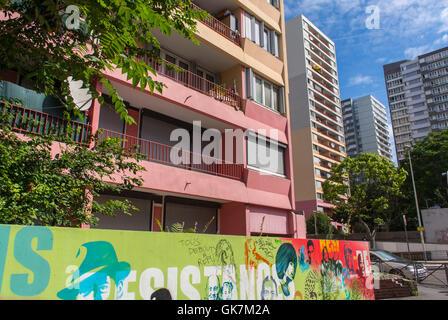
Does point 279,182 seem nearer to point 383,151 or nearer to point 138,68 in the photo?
point 138,68

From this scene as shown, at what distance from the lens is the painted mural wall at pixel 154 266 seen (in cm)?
376

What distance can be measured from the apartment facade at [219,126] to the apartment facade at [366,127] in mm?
112172

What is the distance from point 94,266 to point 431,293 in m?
13.4

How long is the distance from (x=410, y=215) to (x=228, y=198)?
46945 mm

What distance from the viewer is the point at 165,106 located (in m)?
12.4

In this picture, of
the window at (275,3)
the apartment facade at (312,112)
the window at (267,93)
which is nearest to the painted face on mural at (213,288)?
the window at (267,93)

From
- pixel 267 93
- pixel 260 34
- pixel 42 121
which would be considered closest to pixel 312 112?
pixel 260 34

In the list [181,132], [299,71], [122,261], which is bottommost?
[122,261]

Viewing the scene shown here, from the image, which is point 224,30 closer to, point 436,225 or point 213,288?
point 213,288

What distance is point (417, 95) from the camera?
103688mm

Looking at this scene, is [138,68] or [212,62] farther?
[212,62]

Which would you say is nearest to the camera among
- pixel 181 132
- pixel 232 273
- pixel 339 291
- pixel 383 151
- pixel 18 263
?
pixel 18 263

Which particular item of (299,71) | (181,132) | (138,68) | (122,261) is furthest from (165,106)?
(299,71)

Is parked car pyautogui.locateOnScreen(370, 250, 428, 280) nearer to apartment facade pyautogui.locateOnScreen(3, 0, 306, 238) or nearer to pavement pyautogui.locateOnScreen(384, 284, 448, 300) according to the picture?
pavement pyautogui.locateOnScreen(384, 284, 448, 300)
